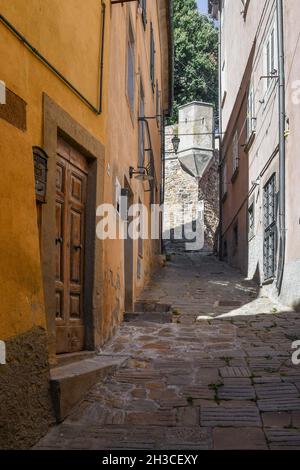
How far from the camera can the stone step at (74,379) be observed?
400cm

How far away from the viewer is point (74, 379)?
4301 millimetres

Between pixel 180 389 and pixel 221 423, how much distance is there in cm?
86

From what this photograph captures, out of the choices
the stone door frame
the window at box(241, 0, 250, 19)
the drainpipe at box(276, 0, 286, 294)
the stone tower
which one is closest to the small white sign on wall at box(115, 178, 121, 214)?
the stone door frame

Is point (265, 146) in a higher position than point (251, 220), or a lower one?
higher

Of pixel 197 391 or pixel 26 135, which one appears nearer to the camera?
pixel 26 135

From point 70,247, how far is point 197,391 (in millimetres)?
1912

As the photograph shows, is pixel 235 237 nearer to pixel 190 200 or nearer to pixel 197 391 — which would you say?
pixel 190 200

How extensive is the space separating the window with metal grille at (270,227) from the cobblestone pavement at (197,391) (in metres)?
1.92

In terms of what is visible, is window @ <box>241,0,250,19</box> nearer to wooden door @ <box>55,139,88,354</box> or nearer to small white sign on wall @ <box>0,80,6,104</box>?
wooden door @ <box>55,139,88,354</box>

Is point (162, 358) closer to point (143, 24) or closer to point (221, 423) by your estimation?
point (221, 423)

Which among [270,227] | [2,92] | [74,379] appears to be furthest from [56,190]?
[270,227]

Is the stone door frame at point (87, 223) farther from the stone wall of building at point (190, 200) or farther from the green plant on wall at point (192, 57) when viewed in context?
the green plant on wall at point (192, 57)

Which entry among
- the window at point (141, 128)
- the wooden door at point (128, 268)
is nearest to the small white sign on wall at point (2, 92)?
the wooden door at point (128, 268)

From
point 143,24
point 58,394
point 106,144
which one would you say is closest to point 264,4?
point 143,24
